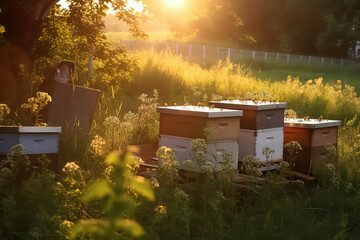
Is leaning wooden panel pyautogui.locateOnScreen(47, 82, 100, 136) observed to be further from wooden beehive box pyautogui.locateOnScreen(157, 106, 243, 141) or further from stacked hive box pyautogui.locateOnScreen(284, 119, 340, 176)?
stacked hive box pyautogui.locateOnScreen(284, 119, 340, 176)

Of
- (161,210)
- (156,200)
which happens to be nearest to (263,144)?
(156,200)

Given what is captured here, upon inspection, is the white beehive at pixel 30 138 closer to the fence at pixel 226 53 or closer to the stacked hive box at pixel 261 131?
the stacked hive box at pixel 261 131

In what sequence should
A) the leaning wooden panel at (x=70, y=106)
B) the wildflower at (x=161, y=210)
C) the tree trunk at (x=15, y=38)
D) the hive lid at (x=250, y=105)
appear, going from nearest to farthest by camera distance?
the wildflower at (x=161, y=210) → the hive lid at (x=250, y=105) → the leaning wooden panel at (x=70, y=106) → the tree trunk at (x=15, y=38)

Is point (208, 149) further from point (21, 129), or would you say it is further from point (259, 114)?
point (21, 129)

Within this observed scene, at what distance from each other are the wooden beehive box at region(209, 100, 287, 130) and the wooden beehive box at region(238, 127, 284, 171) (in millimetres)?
57

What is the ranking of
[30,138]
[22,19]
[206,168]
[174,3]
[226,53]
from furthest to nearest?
[226,53] < [174,3] < [22,19] < [30,138] < [206,168]

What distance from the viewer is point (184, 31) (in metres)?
9.47

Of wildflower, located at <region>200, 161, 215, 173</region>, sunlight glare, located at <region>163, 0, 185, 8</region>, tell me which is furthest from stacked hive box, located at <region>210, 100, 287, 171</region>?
sunlight glare, located at <region>163, 0, 185, 8</region>

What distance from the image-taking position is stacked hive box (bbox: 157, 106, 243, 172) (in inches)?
180

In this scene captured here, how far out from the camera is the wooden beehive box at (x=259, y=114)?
16.7 feet

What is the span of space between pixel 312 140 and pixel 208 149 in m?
1.53

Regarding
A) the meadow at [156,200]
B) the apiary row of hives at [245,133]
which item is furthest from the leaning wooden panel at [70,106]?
the apiary row of hives at [245,133]

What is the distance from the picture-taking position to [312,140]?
17.9 ft

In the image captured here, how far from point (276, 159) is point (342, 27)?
137 ft
